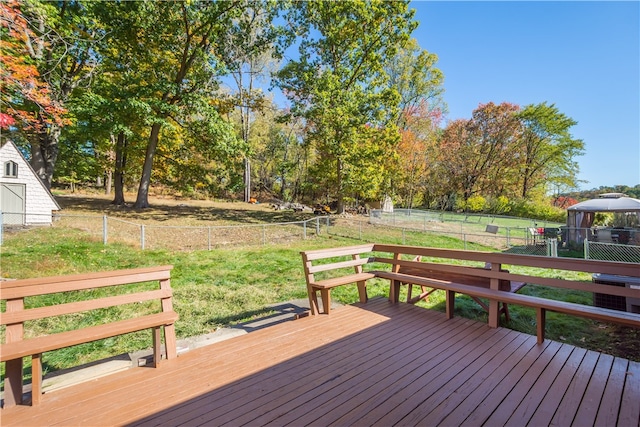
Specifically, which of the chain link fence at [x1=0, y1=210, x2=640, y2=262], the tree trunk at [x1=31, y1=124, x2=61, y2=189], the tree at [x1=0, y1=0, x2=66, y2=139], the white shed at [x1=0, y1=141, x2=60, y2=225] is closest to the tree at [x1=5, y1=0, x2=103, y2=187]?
the tree trunk at [x1=31, y1=124, x2=61, y2=189]

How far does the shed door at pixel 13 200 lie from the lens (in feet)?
36.7

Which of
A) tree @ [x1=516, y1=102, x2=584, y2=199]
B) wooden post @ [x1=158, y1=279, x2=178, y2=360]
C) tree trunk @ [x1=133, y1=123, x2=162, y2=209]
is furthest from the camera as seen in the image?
Answer: tree @ [x1=516, y1=102, x2=584, y2=199]

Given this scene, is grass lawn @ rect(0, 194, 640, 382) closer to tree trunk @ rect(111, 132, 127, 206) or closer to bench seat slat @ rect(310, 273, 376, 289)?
bench seat slat @ rect(310, 273, 376, 289)

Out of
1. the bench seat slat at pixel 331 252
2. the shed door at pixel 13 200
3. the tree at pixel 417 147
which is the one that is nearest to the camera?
the bench seat slat at pixel 331 252

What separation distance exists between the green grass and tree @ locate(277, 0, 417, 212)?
8353mm

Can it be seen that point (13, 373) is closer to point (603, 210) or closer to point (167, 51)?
point (167, 51)

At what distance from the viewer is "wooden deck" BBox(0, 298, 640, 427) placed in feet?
6.83

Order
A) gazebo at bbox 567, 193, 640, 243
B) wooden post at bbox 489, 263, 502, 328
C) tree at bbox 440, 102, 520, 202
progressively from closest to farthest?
wooden post at bbox 489, 263, 502, 328, gazebo at bbox 567, 193, 640, 243, tree at bbox 440, 102, 520, 202

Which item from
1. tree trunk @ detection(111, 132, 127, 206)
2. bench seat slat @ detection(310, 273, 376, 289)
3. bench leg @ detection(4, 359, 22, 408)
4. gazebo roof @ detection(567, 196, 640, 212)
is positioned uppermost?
tree trunk @ detection(111, 132, 127, 206)

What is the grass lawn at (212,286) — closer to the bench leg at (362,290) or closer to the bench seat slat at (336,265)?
the bench leg at (362,290)

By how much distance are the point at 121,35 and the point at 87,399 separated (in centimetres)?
1684

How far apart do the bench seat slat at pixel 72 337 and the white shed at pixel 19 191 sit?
11.7m

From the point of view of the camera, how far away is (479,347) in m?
3.18

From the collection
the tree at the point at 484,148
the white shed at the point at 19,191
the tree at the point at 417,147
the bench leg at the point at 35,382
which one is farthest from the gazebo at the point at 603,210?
the white shed at the point at 19,191
